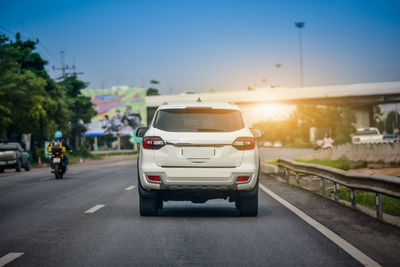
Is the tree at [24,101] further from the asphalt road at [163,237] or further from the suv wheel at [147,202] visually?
the suv wheel at [147,202]

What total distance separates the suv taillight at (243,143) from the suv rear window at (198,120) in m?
0.20

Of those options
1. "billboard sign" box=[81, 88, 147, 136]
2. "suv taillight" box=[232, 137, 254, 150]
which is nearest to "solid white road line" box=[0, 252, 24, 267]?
"suv taillight" box=[232, 137, 254, 150]

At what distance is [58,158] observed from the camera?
76.6 feet

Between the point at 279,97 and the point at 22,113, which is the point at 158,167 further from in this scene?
the point at 279,97

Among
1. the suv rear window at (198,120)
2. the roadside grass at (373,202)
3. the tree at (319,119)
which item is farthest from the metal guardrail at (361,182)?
the tree at (319,119)

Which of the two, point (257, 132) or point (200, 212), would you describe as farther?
point (200, 212)

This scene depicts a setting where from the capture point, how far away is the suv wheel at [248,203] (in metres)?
10.4

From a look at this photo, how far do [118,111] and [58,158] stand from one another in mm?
73456

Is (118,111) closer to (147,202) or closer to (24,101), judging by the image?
(24,101)

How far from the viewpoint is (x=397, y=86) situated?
7200 centimetres

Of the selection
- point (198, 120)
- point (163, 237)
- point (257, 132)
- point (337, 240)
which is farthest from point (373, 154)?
point (163, 237)

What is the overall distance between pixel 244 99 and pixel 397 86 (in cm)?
1833

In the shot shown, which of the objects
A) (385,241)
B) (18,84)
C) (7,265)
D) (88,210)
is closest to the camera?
(7,265)

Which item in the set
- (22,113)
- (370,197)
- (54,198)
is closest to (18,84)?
(22,113)
